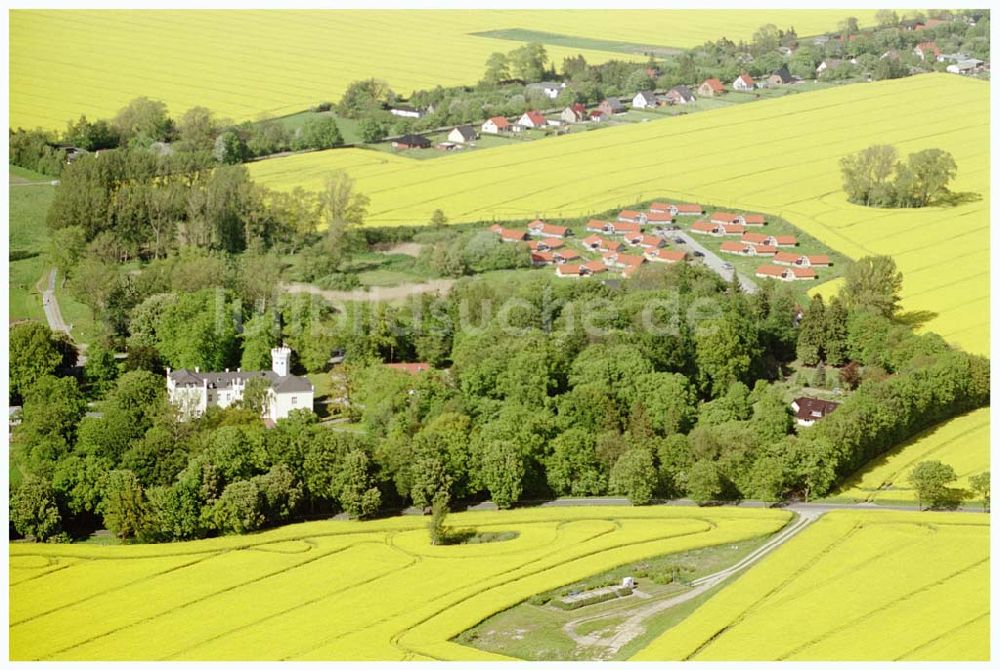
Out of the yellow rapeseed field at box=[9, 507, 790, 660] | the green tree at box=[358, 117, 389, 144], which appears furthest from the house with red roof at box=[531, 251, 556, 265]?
the yellow rapeseed field at box=[9, 507, 790, 660]

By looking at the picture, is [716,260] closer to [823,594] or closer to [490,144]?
[490,144]

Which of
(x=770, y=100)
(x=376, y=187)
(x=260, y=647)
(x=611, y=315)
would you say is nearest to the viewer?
(x=260, y=647)

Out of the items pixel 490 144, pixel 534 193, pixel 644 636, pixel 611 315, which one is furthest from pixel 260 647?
pixel 490 144

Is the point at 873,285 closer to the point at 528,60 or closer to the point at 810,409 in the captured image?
the point at 810,409

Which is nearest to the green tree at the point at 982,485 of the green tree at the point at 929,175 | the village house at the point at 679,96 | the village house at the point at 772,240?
the village house at the point at 772,240

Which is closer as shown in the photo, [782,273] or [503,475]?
[503,475]

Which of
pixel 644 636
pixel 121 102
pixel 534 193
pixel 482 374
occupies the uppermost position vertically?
pixel 121 102

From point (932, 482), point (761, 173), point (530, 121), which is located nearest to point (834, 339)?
point (932, 482)
